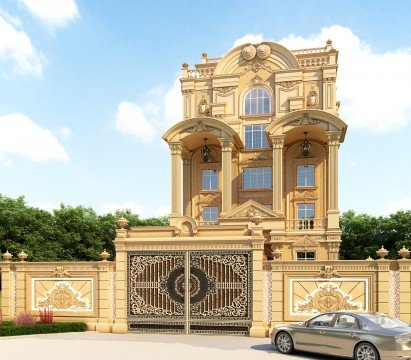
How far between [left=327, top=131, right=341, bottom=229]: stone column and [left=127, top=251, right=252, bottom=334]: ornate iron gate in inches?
583

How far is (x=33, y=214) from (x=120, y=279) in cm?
2516

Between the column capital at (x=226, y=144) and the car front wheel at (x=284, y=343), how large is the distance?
1779 centimetres

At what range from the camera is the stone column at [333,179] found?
28.2m

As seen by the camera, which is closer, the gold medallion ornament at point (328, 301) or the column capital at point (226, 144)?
the gold medallion ornament at point (328, 301)

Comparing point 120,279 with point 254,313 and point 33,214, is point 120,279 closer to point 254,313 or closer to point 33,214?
point 254,313

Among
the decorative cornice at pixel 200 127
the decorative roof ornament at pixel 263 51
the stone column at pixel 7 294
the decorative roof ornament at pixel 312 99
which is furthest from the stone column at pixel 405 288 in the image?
the decorative roof ornament at pixel 263 51

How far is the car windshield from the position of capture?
11.1 meters

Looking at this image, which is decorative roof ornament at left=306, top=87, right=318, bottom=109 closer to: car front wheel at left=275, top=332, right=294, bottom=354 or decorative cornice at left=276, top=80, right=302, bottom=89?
decorative cornice at left=276, top=80, right=302, bottom=89

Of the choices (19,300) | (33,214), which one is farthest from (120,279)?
(33,214)

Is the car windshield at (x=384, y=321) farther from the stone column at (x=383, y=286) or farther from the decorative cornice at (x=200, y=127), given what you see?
the decorative cornice at (x=200, y=127)

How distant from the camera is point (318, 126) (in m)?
28.3

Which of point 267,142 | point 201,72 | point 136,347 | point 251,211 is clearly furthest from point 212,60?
point 136,347

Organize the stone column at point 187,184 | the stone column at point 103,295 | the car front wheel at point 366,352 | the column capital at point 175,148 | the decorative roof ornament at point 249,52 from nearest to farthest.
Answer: the car front wheel at point 366,352 < the stone column at point 103,295 < the column capital at point 175,148 < the decorative roof ornament at point 249,52 < the stone column at point 187,184

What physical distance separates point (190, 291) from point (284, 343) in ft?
11.8
